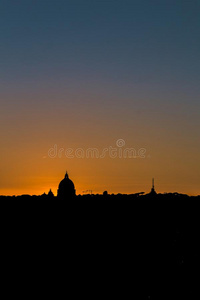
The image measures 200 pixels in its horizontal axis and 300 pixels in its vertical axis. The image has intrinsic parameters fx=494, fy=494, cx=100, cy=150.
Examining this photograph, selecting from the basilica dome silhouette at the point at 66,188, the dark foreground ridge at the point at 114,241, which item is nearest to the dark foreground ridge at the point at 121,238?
the dark foreground ridge at the point at 114,241

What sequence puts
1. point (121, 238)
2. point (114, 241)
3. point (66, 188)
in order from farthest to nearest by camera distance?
point (66, 188) < point (121, 238) < point (114, 241)

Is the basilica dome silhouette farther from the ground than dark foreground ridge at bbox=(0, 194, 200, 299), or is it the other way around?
the basilica dome silhouette

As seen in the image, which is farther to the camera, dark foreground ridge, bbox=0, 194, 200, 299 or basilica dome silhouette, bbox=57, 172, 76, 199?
basilica dome silhouette, bbox=57, 172, 76, 199

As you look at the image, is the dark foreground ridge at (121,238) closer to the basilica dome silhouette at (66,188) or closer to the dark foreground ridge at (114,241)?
the dark foreground ridge at (114,241)

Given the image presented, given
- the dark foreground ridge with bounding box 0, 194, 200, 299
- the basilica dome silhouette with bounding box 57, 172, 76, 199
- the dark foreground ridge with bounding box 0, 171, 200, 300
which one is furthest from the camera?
the basilica dome silhouette with bounding box 57, 172, 76, 199

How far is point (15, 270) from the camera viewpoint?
1219 inches

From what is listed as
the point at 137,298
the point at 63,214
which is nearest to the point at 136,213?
the point at 63,214

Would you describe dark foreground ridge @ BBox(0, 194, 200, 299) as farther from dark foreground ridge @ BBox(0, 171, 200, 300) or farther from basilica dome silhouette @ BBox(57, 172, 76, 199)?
basilica dome silhouette @ BBox(57, 172, 76, 199)

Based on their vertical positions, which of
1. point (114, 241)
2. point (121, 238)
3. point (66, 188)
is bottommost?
point (114, 241)

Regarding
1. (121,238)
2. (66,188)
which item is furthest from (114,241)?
(66,188)

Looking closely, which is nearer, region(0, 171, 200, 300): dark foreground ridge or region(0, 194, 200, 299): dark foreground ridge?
region(0, 171, 200, 300): dark foreground ridge

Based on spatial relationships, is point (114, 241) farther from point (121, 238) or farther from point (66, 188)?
point (66, 188)

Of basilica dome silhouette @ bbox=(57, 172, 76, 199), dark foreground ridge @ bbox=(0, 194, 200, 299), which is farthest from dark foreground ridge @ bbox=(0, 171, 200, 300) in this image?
basilica dome silhouette @ bbox=(57, 172, 76, 199)

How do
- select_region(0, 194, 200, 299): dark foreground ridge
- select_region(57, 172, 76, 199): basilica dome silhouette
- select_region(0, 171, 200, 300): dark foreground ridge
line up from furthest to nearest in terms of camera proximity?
select_region(57, 172, 76, 199): basilica dome silhouette → select_region(0, 194, 200, 299): dark foreground ridge → select_region(0, 171, 200, 300): dark foreground ridge
